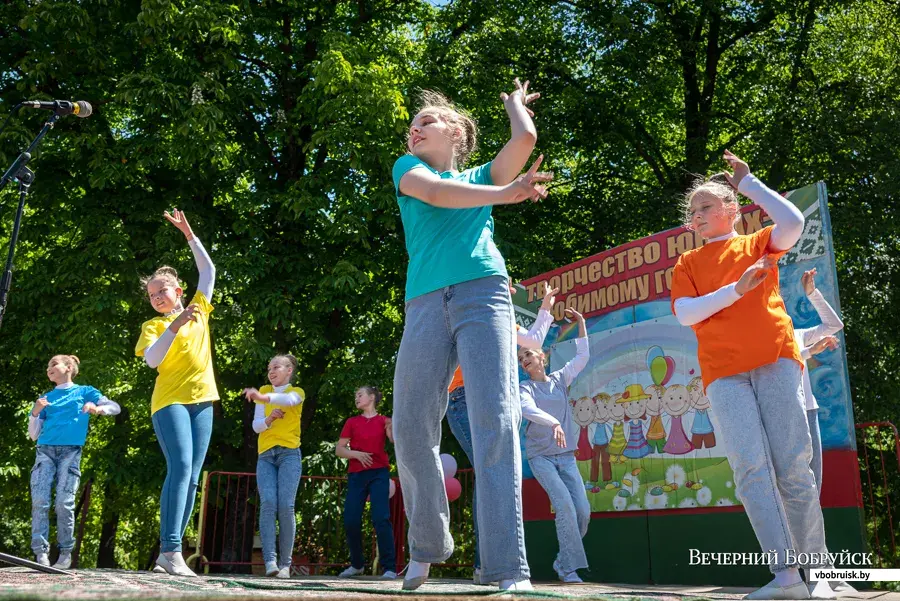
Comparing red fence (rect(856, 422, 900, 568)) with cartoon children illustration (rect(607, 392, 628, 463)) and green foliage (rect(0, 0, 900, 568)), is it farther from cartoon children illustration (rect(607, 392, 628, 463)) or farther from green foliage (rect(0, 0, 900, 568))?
cartoon children illustration (rect(607, 392, 628, 463))

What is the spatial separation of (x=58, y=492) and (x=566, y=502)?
3970 millimetres

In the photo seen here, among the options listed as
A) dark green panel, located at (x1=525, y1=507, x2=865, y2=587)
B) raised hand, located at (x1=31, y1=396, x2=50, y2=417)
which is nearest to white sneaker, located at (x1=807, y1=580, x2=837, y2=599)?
dark green panel, located at (x1=525, y1=507, x2=865, y2=587)

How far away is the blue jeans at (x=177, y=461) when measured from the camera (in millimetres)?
5617

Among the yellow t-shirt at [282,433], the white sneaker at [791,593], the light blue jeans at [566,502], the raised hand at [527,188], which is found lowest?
the white sneaker at [791,593]

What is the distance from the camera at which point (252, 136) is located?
13.9 metres

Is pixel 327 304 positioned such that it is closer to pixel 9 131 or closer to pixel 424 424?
pixel 9 131

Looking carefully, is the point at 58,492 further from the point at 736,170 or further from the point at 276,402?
the point at 736,170

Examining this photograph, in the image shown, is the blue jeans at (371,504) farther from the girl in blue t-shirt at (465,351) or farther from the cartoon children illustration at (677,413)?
the girl in blue t-shirt at (465,351)

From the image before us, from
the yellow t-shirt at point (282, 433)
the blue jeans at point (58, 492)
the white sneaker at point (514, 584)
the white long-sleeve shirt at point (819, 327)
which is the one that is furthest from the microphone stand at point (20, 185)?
the white long-sleeve shirt at point (819, 327)

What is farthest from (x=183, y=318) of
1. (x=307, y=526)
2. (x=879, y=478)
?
(x=879, y=478)

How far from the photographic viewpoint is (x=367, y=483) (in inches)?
322

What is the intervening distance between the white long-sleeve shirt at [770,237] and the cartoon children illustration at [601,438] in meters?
4.41

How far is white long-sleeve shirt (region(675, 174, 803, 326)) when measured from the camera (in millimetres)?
3859

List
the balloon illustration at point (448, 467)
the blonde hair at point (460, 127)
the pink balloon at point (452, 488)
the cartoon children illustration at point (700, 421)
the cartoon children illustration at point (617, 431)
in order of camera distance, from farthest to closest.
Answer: the balloon illustration at point (448, 467) < the pink balloon at point (452, 488) < the cartoon children illustration at point (617, 431) < the cartoon children illustration at point (700, 421) < the blonde hair at point (460, 127)
